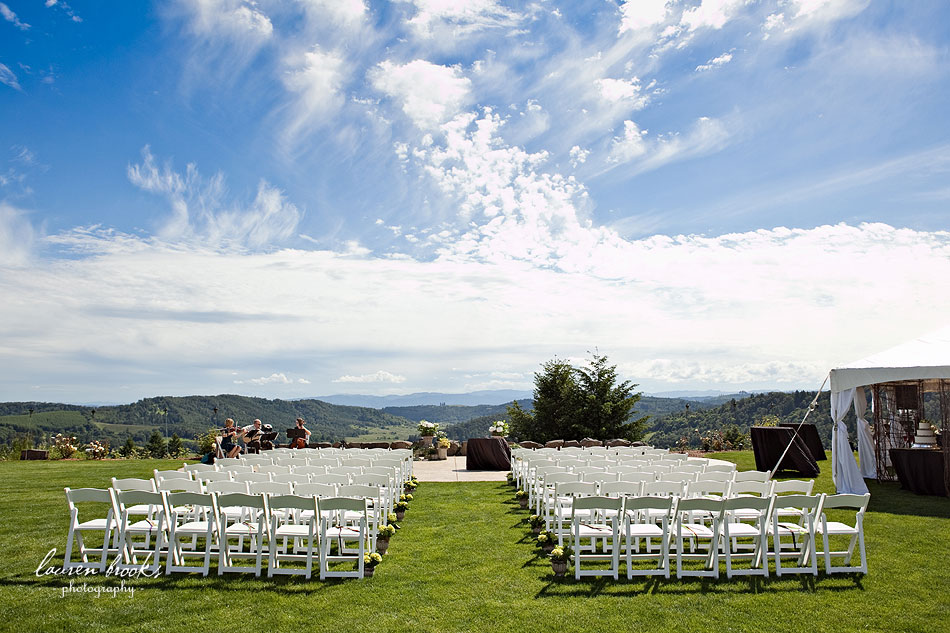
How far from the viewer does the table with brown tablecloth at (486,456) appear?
17.0 metres

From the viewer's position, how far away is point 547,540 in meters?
7.00

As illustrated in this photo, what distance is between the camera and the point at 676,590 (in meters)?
5.75

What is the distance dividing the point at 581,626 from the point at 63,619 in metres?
4.17

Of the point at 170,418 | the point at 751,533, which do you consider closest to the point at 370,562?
the point at 751,533

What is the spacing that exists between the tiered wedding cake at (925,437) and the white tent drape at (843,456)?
2606 mm

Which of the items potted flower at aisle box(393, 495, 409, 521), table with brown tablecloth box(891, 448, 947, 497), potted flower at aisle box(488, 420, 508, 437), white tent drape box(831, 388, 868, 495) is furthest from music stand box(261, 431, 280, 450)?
table with brown tablecloth box(891, 448, 947, 497)

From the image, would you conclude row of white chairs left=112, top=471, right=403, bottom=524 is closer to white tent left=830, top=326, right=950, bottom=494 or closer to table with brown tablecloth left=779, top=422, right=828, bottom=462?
white tent left=830, top=326, right=950, bottom=494

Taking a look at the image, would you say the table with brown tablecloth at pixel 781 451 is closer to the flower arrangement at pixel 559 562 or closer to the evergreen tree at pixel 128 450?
the flower arrangement at pixel 559 562

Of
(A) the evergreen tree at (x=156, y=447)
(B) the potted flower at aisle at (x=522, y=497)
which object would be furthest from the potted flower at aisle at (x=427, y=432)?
(B) the potted flower at aisle at (x=522, y=497)

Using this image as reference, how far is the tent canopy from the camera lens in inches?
450

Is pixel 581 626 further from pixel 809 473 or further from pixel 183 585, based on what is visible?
pixel 809 473

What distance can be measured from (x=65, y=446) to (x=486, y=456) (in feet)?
46.8

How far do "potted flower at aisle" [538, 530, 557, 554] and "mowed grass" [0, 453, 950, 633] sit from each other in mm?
183

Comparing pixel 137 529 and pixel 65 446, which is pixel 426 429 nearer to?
pixel 65 446
